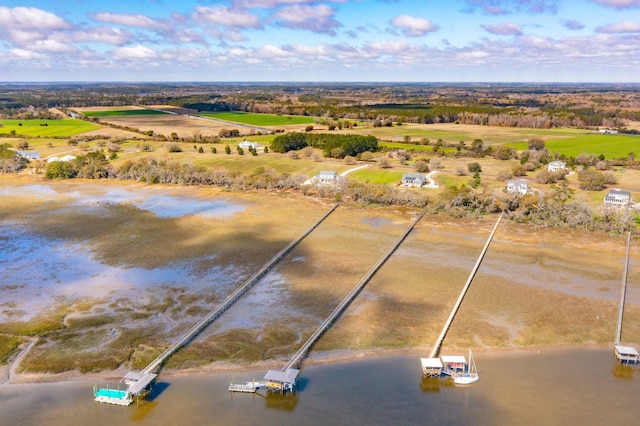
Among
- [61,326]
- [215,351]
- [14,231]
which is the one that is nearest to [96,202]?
[14,231]

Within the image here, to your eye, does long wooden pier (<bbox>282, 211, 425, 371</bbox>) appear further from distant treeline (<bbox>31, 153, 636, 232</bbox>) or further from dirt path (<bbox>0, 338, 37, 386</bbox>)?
distant treeline (<bbox>31, 153, 636, 232</bbox>)

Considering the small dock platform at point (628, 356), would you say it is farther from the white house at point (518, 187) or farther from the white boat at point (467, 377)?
the white house at point (518, 187)

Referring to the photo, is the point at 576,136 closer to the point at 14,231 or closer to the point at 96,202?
the point at 96,202

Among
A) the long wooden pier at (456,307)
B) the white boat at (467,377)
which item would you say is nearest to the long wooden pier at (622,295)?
the long wooden pier at (456,307)

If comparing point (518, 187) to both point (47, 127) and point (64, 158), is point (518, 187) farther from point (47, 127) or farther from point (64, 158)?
point (47, 127)

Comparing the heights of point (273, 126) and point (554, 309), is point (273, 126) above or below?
above

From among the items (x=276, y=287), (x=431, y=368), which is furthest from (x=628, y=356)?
(x=276, y=287)

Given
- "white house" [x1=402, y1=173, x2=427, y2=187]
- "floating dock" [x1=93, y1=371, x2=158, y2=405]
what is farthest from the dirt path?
"white house" [x1=402, y1=173, x2=427, y2=187]
